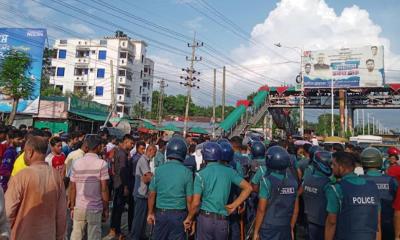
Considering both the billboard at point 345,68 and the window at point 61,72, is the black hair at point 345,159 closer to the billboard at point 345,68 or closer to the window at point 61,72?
the billboard at point 345,68

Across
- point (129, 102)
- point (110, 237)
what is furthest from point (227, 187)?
point (129, 102)

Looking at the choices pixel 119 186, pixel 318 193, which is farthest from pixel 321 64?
pixel 318 193

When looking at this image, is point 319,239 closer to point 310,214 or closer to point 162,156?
point 310,214

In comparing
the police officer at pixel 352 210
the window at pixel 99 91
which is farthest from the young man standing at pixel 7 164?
the window at pixel 99 91

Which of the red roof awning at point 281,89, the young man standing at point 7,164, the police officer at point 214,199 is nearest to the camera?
the police officer at point 214,199

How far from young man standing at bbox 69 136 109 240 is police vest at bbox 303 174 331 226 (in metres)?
2.87

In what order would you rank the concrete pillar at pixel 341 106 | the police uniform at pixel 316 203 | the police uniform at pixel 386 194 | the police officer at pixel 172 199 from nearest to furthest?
1. the police officer at pixel 172 199
2. the police uniform at pixel 316 203
3. the police uniform at pixel 386 194
4. the concrete pillar at pixel 341 106

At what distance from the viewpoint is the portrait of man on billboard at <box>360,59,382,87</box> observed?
112ft

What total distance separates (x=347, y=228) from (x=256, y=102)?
→ 29672 millimetres

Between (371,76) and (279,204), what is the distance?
112 feet

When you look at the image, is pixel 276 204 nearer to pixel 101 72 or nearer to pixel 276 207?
pixel 276 207

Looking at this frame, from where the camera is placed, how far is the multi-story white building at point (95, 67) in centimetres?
5725

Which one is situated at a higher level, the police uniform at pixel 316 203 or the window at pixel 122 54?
the window at pixel 122 54

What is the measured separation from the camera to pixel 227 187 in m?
4.36
